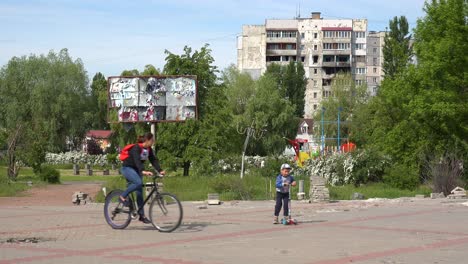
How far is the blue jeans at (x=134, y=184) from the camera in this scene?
13750mm

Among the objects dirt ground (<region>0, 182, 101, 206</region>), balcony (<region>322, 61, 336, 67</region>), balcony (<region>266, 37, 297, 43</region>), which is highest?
balcony (<region>266, 37, 297, 43</region>)

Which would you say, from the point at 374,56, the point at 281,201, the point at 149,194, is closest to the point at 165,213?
the point at 149,194

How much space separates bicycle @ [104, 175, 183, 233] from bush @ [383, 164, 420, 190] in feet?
72.0

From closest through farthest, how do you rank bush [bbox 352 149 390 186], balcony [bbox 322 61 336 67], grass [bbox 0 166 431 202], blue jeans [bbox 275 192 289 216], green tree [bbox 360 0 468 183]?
blue jeans [bbox 275 192 289 216] < grass [bbox 0 166 431 202] < bush [bbox 352 149 390 186] < green tree [bbox 360 0 468 183] < balcony [bbox 322 61 336 67]

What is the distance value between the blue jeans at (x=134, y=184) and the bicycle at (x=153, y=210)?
0.10m

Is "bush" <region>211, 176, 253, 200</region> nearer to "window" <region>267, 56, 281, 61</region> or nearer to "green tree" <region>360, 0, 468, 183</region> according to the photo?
"green tree" <region>360, 0, 468, 183</region>

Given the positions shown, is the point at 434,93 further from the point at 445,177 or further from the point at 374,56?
the point at 374,56

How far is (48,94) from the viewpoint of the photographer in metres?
77.1

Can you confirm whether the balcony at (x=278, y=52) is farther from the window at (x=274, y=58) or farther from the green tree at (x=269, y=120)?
the green tree at (x=269, y=120)

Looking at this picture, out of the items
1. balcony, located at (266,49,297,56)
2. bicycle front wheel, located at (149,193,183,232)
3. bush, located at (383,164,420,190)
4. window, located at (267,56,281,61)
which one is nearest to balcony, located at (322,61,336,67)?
balcony, located at (266,49,297,56)

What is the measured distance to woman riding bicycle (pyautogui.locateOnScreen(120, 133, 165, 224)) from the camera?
13.8 m

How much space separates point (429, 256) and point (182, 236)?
463 centimetres

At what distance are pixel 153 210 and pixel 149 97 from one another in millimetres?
18323

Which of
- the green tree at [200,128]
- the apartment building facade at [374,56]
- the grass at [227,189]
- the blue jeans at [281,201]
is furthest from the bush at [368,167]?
the apartment building facade at [374,56]
